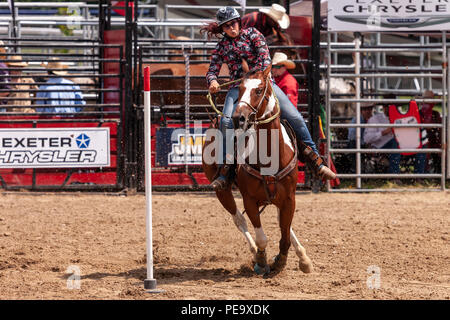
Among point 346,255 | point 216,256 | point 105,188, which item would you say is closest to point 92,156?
point 105,188

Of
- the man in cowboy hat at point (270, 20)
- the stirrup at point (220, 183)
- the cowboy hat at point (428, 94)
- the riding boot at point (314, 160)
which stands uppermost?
the man in cowboy hat at point (270, 20)

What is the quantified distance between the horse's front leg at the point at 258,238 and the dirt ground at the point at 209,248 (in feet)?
0.33

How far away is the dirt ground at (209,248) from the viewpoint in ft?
17.9

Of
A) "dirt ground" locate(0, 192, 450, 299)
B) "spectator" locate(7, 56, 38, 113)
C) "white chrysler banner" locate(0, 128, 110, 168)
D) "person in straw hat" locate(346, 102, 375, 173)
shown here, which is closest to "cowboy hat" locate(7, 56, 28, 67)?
"spectator" locate(7, 56, 38, 113)

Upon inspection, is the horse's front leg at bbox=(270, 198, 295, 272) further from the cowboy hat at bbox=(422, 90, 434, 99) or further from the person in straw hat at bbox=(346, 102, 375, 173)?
the cowboy hat at bbox=(422, 90, 434, 99)

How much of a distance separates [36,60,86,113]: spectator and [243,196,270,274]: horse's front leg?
19.2ft

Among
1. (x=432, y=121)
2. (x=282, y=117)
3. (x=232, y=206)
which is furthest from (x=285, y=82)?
(x=282, y=117)

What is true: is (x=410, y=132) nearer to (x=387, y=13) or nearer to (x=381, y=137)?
(x=381, y=137)

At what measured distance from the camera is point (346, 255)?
7.00m

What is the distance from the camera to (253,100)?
5.66m

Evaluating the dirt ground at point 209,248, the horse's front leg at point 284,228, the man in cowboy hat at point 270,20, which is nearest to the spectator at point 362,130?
the dirt ground at point 209,248

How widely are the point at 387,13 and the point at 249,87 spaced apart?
20.4 ft

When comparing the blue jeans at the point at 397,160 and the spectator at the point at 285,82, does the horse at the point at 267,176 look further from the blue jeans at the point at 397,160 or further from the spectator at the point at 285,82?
the blue jeans at the point at 397,160
